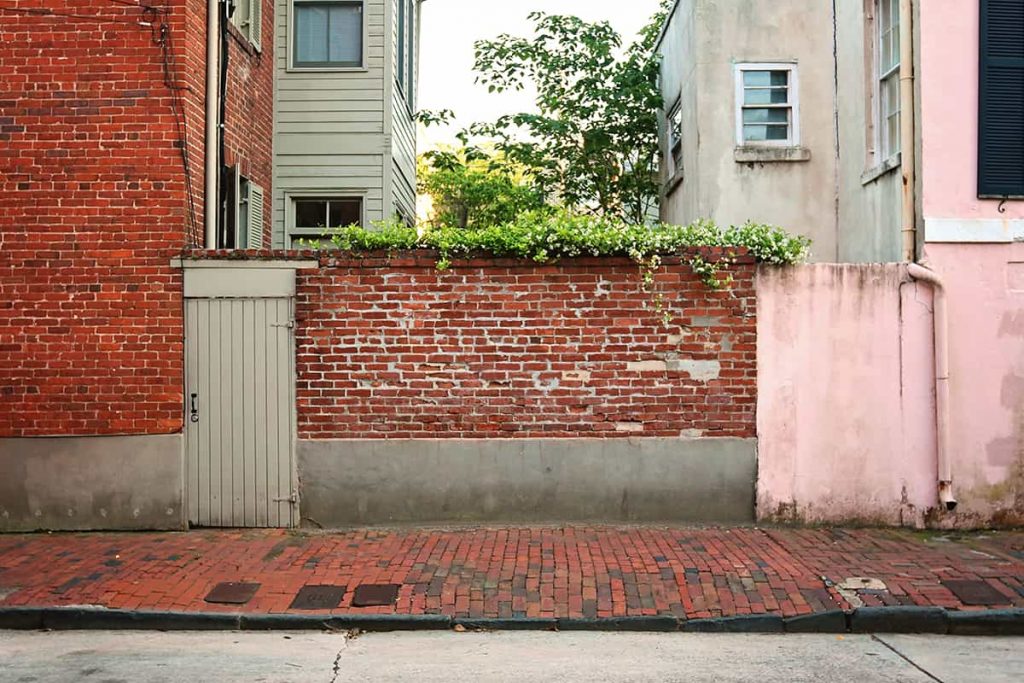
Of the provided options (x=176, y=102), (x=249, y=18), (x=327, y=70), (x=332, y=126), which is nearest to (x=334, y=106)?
(x=332, y=126)

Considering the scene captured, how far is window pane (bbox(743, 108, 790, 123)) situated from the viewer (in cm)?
1388

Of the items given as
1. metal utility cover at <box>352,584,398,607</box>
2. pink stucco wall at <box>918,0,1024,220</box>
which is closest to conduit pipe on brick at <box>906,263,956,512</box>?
pink stucco wall at <box>918,0,1024,220</box>

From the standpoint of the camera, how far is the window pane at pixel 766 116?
13.9 meters

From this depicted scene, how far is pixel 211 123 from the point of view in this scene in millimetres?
10156

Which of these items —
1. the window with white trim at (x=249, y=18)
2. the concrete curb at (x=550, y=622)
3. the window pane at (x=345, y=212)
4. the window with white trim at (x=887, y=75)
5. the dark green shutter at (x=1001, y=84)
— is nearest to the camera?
the concrete curb at (x=550, y=622)

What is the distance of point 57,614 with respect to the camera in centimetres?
719

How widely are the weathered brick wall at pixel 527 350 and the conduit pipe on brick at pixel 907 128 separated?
5.21 feet

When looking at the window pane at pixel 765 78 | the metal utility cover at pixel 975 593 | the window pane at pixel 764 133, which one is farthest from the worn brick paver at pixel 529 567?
the window pane at pixel 765 78

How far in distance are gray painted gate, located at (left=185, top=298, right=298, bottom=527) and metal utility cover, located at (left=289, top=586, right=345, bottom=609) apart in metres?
2.01

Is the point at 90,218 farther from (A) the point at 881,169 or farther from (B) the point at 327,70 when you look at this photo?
(A) the point at 881,169

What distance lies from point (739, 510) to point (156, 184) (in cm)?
625

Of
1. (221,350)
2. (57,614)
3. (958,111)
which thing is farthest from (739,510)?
(57,614)

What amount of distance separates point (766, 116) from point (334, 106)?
229 inches

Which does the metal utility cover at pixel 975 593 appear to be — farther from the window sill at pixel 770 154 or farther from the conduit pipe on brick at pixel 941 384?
the window sill at pixel 770 154
